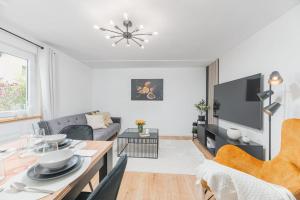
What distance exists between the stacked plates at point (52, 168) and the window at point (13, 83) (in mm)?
2149

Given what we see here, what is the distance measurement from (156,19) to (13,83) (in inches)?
101

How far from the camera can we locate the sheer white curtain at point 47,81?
290 cm

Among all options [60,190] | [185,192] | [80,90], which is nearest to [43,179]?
[60,190]

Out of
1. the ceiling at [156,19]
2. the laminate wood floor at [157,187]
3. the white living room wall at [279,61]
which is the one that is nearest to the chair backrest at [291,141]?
the white living room wall at [279,61]

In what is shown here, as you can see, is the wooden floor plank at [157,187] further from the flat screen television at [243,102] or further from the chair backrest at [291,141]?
the flat screen television at [243,102]

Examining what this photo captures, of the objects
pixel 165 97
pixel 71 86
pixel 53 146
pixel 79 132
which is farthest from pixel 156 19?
pixel 165 97

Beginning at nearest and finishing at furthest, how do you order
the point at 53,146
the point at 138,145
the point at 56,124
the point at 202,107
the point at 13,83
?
the point at 53,146 < the point at 13,83 < the point at 56,124 < the point at 138,145 < the point at 202,107

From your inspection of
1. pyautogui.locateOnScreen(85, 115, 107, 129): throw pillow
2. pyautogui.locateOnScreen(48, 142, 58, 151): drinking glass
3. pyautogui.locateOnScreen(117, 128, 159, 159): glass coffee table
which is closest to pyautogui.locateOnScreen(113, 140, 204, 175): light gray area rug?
pyautogui.locateOnScreen(117, 128, 159, 159): glass coffee table

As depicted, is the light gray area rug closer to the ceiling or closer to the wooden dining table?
the wooden dining table

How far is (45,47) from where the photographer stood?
2.92 m

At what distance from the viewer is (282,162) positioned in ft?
4.57

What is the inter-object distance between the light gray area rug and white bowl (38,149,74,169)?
1.78m

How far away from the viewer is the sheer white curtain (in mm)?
2896

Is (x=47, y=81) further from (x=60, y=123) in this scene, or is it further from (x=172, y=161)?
(x=172, y=161)
